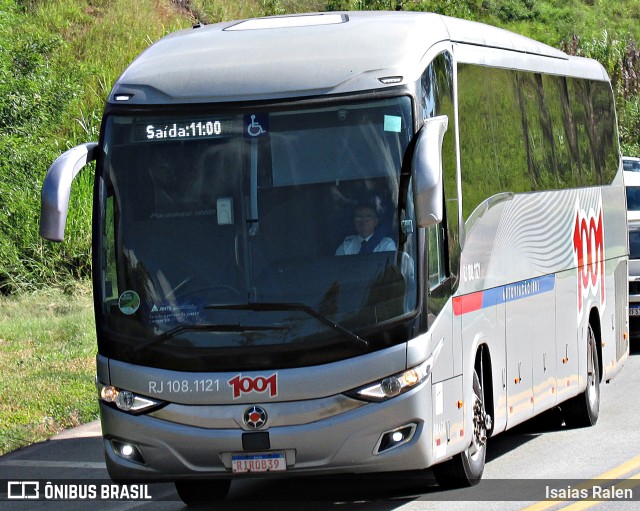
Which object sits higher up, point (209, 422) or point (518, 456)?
point (209, 422)

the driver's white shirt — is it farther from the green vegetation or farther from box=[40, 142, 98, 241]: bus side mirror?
the green vegetation

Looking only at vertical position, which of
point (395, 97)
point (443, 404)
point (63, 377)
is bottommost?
point (63, 377)

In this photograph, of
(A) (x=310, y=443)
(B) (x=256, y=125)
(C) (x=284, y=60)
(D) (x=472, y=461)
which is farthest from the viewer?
(D) (x=472, y=461)

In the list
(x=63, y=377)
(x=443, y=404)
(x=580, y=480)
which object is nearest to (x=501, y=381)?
(x=580, y=480)

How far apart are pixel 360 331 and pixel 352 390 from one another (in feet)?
1.26

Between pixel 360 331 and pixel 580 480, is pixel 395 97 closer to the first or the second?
pixel 360 331

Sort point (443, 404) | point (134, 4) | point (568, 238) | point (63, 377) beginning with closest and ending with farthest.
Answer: point (443, 404), point (568, 238), point (63, 377), point (134, 4)

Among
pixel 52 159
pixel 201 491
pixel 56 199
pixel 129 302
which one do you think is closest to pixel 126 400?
pixel 129 302

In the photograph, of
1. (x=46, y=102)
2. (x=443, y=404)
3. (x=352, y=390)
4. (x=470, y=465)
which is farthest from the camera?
(x=46, y=102)

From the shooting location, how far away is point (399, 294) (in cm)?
860

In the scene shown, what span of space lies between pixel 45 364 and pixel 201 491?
7.30 m

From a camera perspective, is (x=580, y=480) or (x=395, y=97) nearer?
(x=395, y=97)

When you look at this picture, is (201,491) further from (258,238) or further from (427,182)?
(427,182)

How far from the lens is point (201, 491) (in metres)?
10.0
